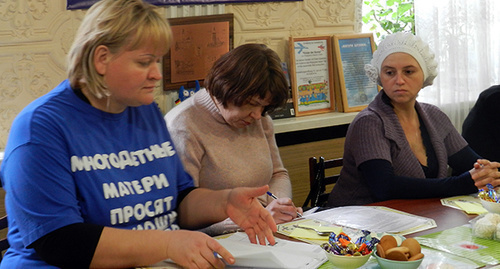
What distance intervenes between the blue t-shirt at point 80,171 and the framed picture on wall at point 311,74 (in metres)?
2.00

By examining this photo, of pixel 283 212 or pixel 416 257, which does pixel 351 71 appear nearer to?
pixel 283 212

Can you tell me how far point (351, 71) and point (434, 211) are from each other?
1947mm

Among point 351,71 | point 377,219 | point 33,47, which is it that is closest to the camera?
point 377,219

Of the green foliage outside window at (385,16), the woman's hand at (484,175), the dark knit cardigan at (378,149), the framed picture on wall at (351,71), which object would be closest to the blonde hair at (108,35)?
the dark knit cardigan at (378,149)

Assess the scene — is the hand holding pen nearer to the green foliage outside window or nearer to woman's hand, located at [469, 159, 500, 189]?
woman's hand, located at [469, 159, 500, 189]

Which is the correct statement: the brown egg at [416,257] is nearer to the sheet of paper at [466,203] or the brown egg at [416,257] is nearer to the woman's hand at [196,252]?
the woman's hand at [196,252]

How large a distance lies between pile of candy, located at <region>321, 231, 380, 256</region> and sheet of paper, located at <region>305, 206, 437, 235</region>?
0.33 meters

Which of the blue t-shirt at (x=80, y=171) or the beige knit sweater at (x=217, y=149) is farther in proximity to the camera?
the beige knit sweater at (x=217, y=149)

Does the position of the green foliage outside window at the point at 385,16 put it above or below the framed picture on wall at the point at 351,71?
above

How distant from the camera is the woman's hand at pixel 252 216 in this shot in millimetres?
1699

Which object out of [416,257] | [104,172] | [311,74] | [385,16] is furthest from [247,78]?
[385,16]

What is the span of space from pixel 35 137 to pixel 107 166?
21cm

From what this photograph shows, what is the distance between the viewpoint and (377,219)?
196 centimetres

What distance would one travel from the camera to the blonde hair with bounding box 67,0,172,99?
1561 millimetres
